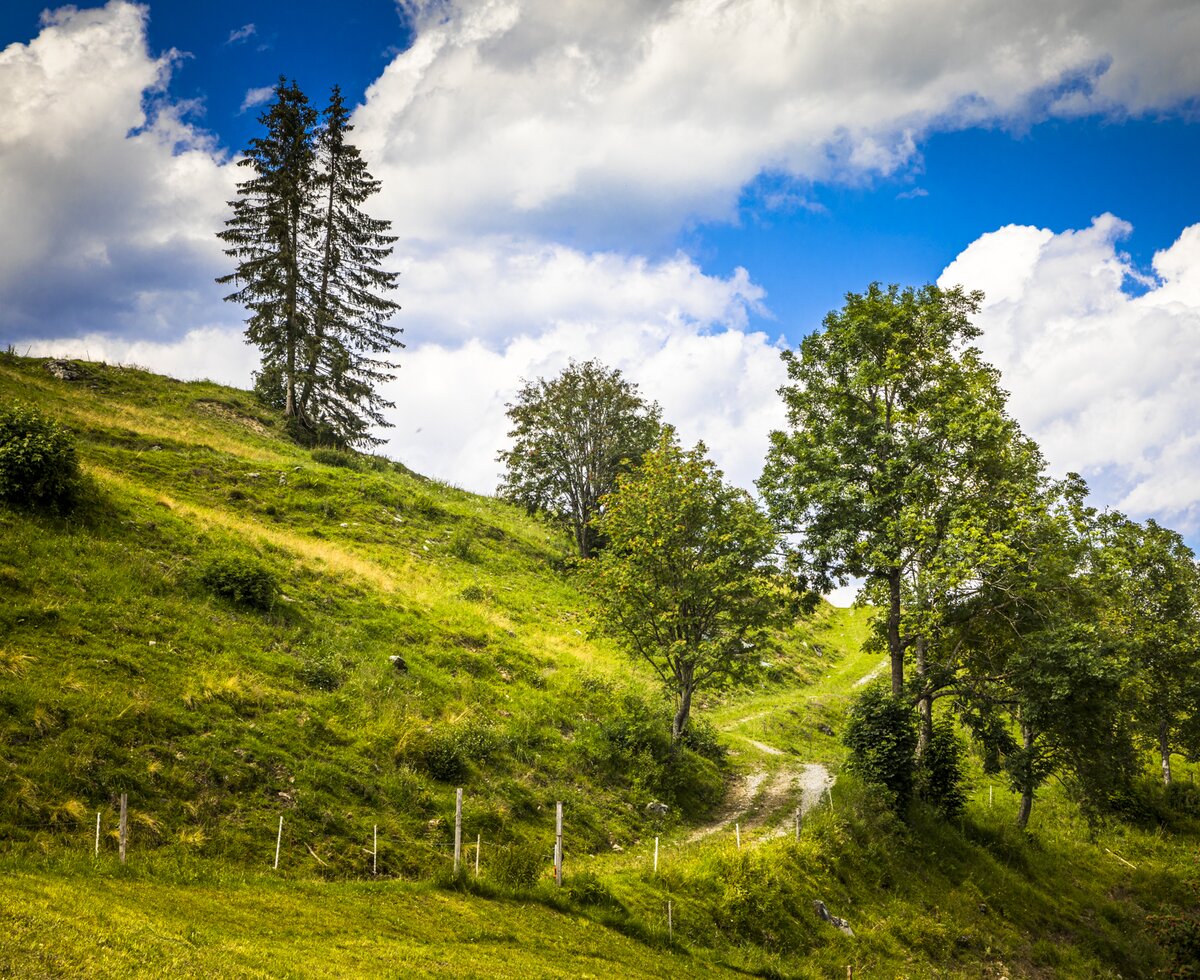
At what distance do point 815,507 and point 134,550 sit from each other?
80.2 feet

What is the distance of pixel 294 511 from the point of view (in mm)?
35125

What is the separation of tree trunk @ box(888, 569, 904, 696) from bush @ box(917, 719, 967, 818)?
270 cm

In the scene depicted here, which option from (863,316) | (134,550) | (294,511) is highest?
(863,316)

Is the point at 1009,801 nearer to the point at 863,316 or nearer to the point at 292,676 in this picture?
the point at 863,316

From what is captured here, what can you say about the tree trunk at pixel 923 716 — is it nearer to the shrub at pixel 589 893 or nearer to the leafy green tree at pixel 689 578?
the leafy green tree at pixel 689 578

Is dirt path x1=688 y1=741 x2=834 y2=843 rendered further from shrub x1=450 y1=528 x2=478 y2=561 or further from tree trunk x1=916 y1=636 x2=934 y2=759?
shrub x1=450 y1=528 x2=478 y2=561

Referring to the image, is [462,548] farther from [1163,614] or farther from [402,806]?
[1163,614]

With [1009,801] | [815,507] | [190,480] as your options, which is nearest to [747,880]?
[815,507]

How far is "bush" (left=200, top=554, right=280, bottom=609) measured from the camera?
2116 centimetres

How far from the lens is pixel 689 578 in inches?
1005

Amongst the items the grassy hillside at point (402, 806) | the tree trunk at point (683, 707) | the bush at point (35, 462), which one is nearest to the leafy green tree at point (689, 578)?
the tree trunk at point (683, 707)

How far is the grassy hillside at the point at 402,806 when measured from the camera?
34.5 ft

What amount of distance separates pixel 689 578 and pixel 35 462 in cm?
2322

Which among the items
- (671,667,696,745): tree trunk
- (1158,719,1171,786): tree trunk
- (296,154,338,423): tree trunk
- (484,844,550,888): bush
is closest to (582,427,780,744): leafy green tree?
(671,667,696,745): tree trunk
